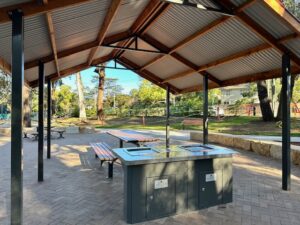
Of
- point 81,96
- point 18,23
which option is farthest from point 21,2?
point 81,96

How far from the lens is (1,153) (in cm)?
959

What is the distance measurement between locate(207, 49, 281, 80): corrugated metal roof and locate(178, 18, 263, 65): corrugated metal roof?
0.36 m

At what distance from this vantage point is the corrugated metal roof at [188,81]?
9.12 meters

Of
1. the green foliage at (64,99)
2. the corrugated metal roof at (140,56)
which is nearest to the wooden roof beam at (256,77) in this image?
the corrugated metal roof at (140,56)

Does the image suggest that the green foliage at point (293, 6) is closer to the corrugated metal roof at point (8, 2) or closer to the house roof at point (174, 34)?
the house roof at point (174, 34)

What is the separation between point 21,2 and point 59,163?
567 cm

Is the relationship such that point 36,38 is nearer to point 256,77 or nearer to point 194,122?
point 256,77

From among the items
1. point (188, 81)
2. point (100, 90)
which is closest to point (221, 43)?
point (188, 81)

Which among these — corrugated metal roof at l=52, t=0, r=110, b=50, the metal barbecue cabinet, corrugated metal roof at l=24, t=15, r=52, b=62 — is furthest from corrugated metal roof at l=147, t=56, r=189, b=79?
the metal barbecue cabinet

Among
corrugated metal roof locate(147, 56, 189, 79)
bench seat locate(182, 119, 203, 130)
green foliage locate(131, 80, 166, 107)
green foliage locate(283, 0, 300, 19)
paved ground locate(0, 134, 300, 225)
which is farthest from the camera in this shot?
green foliage locate(131, 80, 166, 107)

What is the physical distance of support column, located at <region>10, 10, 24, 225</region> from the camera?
326 centimetres

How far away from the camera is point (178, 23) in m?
6.36

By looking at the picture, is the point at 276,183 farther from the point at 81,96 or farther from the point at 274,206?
the point at 81,96

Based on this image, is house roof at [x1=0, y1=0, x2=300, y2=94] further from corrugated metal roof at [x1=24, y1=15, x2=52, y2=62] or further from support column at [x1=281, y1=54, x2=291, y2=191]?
support column at [x1=281, y1=54, x2=291, y2=191]
